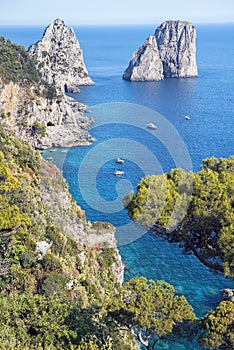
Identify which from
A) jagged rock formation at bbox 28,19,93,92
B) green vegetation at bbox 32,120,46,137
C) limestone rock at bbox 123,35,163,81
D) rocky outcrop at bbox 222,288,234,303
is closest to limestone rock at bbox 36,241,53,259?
rocky outcrop at bbox 222,288,234,303

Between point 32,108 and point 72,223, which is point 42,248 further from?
point 32,108

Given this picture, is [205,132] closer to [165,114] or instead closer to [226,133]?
[226,133]

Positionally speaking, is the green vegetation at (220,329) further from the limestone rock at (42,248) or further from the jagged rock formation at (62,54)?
the jagged rock formation at (62,54)

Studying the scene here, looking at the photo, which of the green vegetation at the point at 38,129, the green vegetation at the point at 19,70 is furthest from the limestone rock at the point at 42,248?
the green vegetation at the point at 19,70

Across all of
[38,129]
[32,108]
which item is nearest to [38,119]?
[32,108]

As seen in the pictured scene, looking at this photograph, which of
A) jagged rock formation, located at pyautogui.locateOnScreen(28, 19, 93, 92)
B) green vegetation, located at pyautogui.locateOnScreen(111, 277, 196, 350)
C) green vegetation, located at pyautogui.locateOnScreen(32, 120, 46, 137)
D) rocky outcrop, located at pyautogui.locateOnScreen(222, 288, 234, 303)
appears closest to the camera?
green vegetation, located at pyautogui.locateOnScreen(111, 277, 196, 350)

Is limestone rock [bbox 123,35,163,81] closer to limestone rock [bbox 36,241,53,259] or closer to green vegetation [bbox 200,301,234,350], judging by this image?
limestone rock [bbox 36,241,53,259]

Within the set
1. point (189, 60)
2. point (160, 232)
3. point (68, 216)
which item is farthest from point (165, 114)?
point (160, 232)
